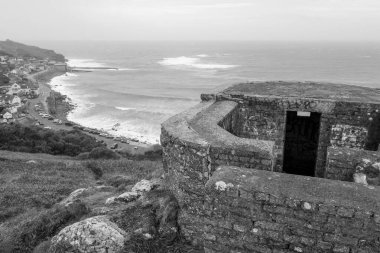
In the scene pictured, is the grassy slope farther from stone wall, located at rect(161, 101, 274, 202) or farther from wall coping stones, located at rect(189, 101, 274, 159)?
stone wall, located at rect(161, 101, 274, 202)

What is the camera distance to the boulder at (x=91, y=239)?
5879 millimetres

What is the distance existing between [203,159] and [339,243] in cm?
264

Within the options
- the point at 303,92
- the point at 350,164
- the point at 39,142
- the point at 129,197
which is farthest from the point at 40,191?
the point at 39,142

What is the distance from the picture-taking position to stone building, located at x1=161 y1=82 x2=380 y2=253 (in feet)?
13.1

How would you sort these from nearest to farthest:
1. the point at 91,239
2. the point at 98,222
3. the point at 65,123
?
the point at 91,239, the point at 98,222, the point at 65,123

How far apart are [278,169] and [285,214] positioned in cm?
510

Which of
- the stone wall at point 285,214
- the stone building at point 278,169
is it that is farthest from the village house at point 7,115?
the stone wall at point 285,214

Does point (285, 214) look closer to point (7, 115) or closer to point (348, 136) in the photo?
point (348, 136)

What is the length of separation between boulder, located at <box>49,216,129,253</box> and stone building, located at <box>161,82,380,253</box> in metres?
1.24

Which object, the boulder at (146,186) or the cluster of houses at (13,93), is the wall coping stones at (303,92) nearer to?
the boulder at (146,186)

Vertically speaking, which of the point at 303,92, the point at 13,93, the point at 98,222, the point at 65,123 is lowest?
the point at 65,123

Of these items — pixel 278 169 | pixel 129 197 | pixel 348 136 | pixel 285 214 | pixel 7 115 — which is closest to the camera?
pixel 285 214

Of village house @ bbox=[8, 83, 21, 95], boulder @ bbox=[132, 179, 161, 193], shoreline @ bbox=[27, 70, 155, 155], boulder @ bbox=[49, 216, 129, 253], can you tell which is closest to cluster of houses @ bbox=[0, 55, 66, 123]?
village house @ bbox=[8, 83, 21, 95]

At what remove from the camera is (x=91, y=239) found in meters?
5.95
